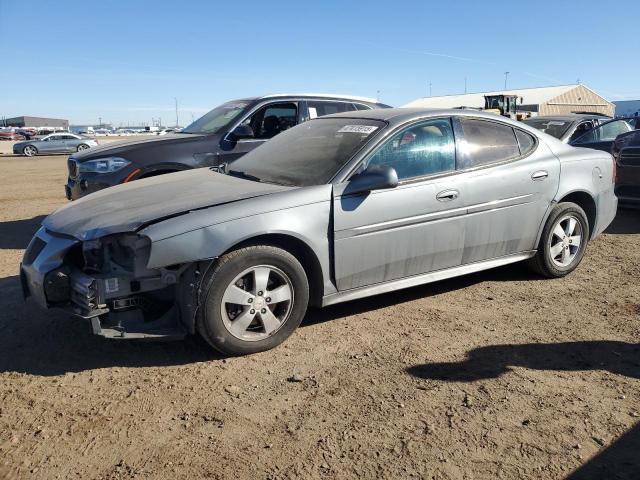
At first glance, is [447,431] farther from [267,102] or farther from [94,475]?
[267,102]

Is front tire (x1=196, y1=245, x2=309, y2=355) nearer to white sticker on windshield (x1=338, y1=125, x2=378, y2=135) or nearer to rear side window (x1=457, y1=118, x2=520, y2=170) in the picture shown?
white sticker on windshield (x1=338, y1=125, x2=378, y2=135)

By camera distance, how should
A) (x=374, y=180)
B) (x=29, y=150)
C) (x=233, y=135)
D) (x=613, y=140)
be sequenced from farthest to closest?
(x=29, y=150) → (x=613, y=140) → (x=233, y=135) → (x=374, y=180)

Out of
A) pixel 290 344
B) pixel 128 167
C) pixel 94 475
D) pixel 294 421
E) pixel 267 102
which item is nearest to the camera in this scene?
pixel 94 475

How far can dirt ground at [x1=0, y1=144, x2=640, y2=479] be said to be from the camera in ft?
8.39

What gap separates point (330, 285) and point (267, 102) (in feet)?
13.1

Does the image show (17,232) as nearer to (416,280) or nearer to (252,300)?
(252,300)

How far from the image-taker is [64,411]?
3012 mm

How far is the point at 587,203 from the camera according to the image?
17.6 feet

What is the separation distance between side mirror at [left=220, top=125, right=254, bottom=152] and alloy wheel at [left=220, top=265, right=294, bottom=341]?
3.48 m

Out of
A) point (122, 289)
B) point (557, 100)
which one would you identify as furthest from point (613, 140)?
point (557, 100)

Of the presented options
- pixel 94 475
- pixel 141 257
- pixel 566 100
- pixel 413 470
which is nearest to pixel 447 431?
pixel 413 470

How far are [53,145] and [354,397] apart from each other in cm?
3364

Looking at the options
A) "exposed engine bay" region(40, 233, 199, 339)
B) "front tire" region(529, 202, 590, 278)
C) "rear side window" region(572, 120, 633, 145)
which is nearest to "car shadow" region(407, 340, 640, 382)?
"front tire" region(529, 202, 590, 278)

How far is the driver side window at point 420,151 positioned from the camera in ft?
13.7
